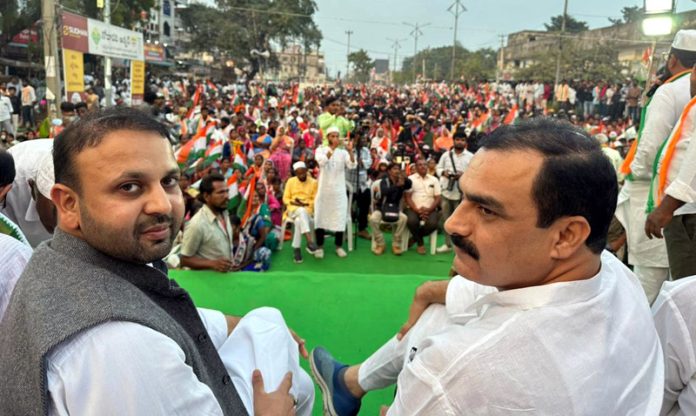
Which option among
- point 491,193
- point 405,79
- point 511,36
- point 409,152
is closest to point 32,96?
point 409,152

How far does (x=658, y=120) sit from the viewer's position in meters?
2.81

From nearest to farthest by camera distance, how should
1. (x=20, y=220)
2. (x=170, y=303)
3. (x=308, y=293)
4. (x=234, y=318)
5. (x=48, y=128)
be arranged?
(x=170, y=303), (x=234, y=318), (x=20, y=220), (x=308, y=293), (x=48, y=128)

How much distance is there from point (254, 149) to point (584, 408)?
8691 millimetres

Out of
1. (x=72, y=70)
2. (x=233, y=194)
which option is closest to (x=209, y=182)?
(x=233, y=194)

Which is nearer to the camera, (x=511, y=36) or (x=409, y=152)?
(x=409, y=152)

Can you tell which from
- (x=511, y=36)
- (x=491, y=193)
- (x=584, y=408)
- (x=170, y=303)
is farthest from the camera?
(x=511, y=36)

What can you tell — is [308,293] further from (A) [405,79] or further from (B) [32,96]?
(A) [405,79]

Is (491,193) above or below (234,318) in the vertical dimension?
above

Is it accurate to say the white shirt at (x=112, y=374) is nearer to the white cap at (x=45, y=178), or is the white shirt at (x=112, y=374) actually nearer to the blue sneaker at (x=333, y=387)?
the blue sneaker at (x=333, y=387)

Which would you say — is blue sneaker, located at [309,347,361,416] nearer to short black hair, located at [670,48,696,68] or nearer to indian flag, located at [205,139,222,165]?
short black hair, located at [670,48,696,68]

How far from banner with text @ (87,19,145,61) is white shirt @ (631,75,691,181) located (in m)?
9.78

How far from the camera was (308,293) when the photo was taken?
11.0 ft

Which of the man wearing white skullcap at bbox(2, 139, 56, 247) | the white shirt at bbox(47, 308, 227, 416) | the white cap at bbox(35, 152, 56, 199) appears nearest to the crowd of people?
the white shirt at bbox(47, 308, 227, 416)

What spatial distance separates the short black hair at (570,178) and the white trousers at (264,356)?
1.01 metres
